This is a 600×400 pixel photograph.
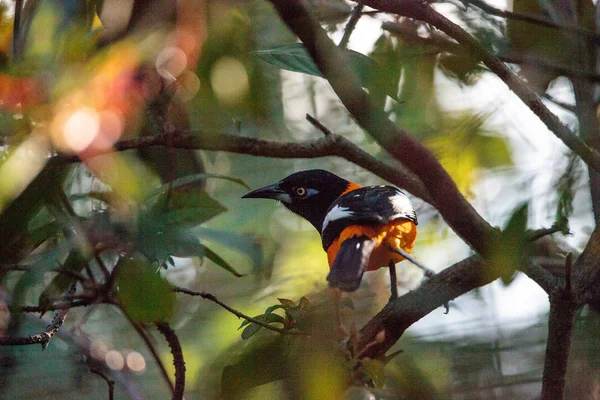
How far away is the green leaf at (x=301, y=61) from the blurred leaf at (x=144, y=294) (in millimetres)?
808

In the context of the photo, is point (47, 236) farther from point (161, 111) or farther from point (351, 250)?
point (351, 250)

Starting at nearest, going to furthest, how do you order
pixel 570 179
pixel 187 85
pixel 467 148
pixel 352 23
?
pixel 187 85
pixel 352 23
pixel 570 179
pixel 467 148

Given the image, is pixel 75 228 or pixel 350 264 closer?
pixel 75 228

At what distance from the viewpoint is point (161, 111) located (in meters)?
2.23

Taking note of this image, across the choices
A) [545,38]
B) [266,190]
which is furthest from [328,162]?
[545,38]

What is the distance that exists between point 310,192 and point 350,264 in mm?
1550

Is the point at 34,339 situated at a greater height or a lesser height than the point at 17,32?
lesser

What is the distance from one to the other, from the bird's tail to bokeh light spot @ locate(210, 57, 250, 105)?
630 millimetres

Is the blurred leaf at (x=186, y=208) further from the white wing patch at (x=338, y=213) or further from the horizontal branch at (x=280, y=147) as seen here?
the white wing patch at (x=338, y=213)

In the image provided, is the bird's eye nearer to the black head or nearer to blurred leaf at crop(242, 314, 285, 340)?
the black head

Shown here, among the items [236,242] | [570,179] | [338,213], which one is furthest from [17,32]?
[570,179]

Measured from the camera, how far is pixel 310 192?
3898mm

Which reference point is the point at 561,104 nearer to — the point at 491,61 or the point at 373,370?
the point at 491,61

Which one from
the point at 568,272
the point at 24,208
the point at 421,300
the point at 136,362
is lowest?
the point at 136,362
